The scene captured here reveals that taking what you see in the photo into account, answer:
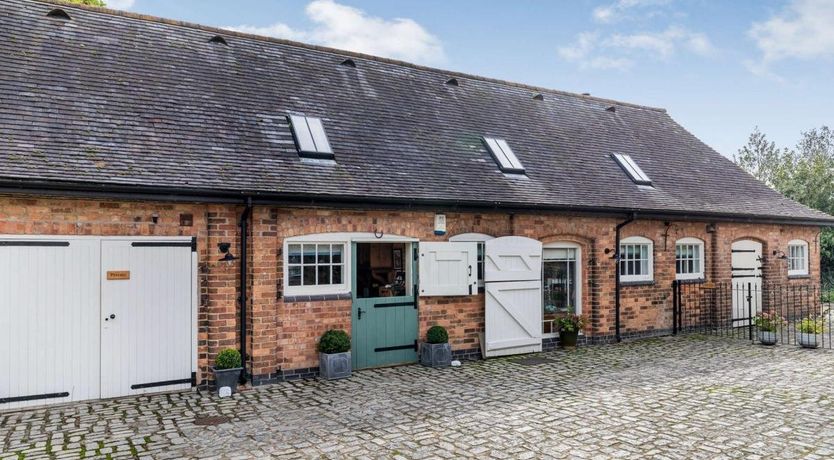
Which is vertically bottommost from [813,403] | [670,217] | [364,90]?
[813,403]

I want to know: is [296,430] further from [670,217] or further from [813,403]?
[670,217]

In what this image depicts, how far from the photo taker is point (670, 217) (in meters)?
11.9

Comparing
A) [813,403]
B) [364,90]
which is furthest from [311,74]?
[813,403]

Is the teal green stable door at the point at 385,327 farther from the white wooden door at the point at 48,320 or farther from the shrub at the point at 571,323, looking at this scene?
the white wooden door at the point at 48,320

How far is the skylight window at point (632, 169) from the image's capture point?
1283 cm

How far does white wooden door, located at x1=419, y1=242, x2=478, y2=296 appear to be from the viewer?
30.4 ft

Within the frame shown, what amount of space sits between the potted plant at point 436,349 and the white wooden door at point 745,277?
27.8ft

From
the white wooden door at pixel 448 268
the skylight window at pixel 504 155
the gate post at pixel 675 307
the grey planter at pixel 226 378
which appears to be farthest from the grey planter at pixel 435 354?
the gate post at pixel 675 307

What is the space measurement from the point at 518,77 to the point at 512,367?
9149mm

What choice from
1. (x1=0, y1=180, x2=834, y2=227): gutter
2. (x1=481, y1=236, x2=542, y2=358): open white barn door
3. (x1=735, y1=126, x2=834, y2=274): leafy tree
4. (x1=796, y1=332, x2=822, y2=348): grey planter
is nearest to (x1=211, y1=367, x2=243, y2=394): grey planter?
(x1=0, y1=180, x2=834, y2=227): gutter

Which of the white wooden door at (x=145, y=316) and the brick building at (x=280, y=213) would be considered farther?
the white wooden door at (x=145, y=316)

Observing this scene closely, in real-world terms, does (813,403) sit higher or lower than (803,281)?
lower

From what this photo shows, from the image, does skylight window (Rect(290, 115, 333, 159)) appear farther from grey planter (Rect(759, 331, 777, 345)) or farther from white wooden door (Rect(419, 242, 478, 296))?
grey planter (Rect(759, 331, 777, 345))

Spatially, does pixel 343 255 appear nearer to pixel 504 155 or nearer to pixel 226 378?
pixel 226 378
